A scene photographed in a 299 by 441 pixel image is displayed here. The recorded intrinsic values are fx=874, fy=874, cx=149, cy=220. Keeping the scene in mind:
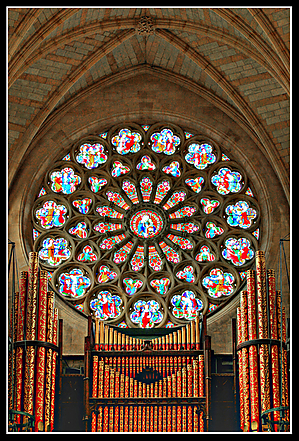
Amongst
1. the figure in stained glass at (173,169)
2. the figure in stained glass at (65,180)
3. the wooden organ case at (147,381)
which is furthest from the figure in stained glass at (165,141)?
the wooden organ case at (147,381)

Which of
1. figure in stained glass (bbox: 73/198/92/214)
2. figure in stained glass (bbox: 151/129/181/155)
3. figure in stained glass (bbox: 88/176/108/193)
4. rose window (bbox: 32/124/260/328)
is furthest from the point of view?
figure in stained glass (bbox: 151/129/181/155)

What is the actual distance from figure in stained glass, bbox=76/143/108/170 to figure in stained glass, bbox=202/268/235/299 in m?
3.47

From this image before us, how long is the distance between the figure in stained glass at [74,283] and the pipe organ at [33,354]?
6.35 feet

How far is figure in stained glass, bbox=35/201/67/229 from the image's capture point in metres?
17.8

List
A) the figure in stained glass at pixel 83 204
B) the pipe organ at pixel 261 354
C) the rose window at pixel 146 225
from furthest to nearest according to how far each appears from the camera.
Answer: the figure in stained glass at pixel 83 204 < the rose window at pixel 146 225 < the pipe organ at pixel 261 354

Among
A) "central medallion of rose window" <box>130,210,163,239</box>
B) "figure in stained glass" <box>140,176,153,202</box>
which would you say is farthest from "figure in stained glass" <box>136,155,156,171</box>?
"central medallion of rose window" <box>130,210,163,239</box>

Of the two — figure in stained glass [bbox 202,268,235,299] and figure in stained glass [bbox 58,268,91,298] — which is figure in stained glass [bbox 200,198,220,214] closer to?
figure in stained glass [bbox 202,268,235,299]

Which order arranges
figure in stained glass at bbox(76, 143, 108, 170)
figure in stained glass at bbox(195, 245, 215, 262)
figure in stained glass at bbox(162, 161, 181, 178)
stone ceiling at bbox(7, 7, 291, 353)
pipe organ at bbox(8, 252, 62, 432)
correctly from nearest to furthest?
1. pipe organ at bbox(8, 252, 62, 432)
2. stone ceiling at bbox(7, 7, 291, 353)
3. figure in stained glass at bbox(195, 245, 215, 262)
4. figure in stained glass at bbox(162, 161, 181, 178)
5. figure in stained glass at bbox(76, 143, 108, 170)

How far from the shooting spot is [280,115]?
57.3 ft

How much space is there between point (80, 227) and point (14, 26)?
16.3 feet

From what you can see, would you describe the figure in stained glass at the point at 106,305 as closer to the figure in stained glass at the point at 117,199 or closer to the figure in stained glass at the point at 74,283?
the figure in stained glass at the point at 74,283

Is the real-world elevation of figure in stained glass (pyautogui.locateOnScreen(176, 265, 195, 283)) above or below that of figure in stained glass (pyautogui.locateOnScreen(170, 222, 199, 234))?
below

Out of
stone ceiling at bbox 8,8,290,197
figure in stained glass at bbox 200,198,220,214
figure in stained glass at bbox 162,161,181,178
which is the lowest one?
figure in stained glass at bbox 200,198,220,214

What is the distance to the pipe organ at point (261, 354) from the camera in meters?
13.3
